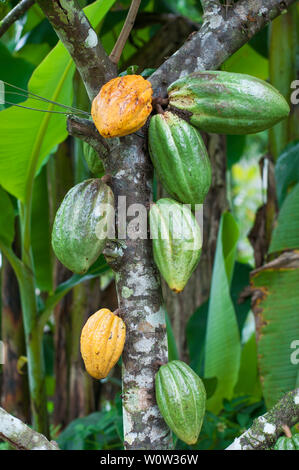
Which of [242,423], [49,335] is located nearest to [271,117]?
[242,423]

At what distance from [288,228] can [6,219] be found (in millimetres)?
692

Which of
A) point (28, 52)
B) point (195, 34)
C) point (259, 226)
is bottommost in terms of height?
point (259, 226)

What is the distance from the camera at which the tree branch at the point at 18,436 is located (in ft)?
1.91

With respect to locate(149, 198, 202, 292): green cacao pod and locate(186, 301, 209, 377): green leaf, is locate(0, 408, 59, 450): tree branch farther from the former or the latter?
locate(186, 301, 209, 377): green leaf

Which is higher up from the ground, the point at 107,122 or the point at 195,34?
the point at 195,34

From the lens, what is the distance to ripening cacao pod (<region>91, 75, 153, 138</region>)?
0.61m

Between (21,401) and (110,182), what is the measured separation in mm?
1141

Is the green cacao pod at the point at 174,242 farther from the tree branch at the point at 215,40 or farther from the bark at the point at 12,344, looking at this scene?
the bark at the point at 12,344

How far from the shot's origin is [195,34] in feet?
2.44

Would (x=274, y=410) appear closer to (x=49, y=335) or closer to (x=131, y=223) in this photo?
(x=131, y=223)

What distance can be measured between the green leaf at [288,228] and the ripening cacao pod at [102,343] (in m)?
0.56

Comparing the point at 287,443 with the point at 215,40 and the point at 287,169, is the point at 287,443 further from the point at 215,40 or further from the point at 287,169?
the point at 287,169

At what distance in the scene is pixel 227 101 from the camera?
2.10 ft
